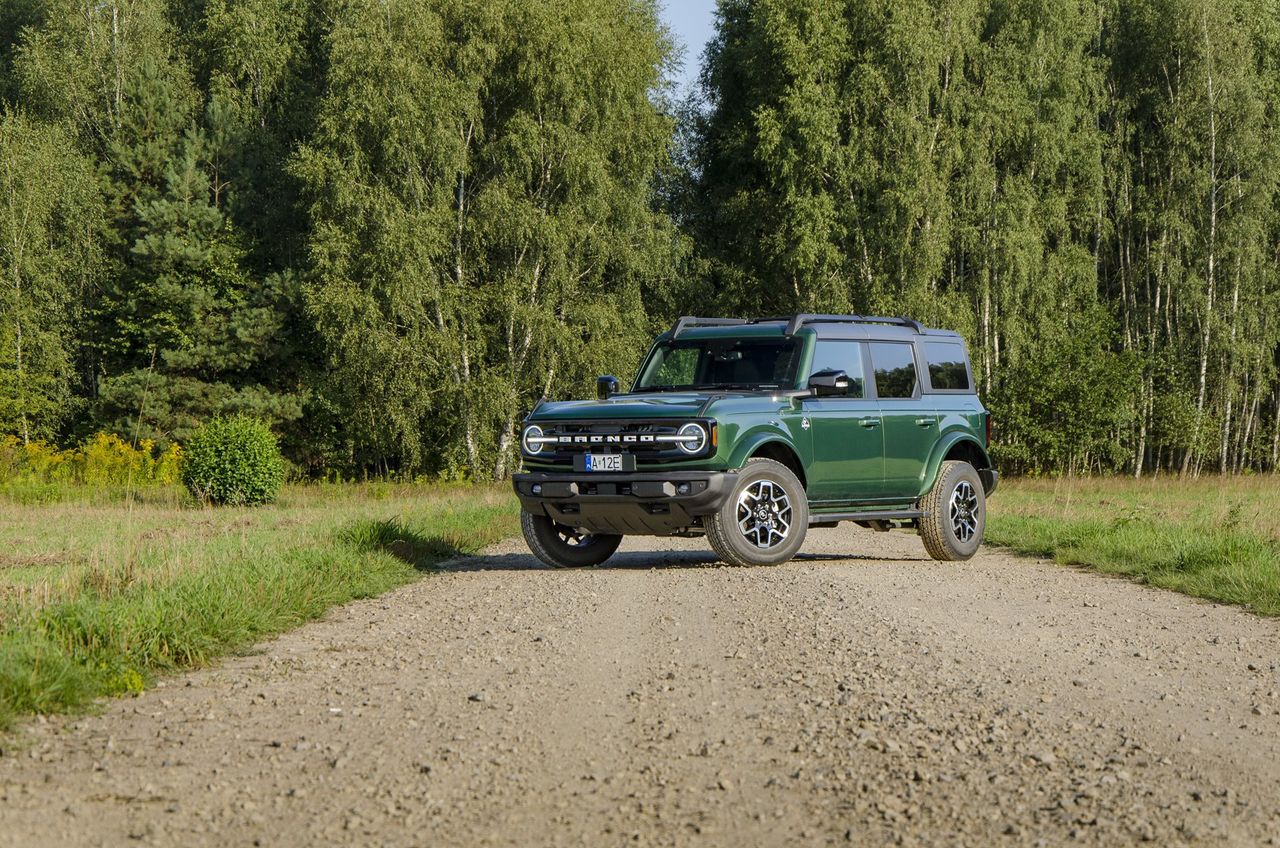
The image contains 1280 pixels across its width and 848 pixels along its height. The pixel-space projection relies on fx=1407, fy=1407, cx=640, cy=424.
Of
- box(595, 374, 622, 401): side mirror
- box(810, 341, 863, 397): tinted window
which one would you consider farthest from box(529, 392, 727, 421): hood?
box(810, 341, 863, 397): tinted window

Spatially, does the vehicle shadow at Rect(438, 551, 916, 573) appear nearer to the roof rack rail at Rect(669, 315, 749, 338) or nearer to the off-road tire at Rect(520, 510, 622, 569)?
the off-road tire at Rect(520, 510, 622, 569)

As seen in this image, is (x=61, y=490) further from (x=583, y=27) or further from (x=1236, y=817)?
(x=1236, y=817)

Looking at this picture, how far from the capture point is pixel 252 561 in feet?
36.6

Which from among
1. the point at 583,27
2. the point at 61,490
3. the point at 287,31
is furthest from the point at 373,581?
the point at 287,31

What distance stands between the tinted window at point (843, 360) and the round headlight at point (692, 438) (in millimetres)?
1725

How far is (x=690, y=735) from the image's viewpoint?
5766 millimetres

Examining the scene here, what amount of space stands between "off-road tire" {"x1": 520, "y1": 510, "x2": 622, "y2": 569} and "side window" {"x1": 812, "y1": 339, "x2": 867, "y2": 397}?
2.59 m

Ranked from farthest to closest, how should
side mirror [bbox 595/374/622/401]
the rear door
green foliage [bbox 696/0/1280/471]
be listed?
green foliage [bbox 696/0/1280/471] → the rear door → side mirror [bbox 595/374/622/401]

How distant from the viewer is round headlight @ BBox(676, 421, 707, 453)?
11.9 m

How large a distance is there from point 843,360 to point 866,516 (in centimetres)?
151

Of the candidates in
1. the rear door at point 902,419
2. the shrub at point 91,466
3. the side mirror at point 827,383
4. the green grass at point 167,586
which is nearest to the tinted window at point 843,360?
the rear door at point 902,419

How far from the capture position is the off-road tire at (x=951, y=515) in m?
14.0

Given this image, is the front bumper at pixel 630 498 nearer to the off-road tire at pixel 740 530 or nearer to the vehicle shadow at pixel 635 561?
the off-road tire at pixel 740 530

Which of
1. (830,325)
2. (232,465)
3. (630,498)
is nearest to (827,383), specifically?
(830,325)
